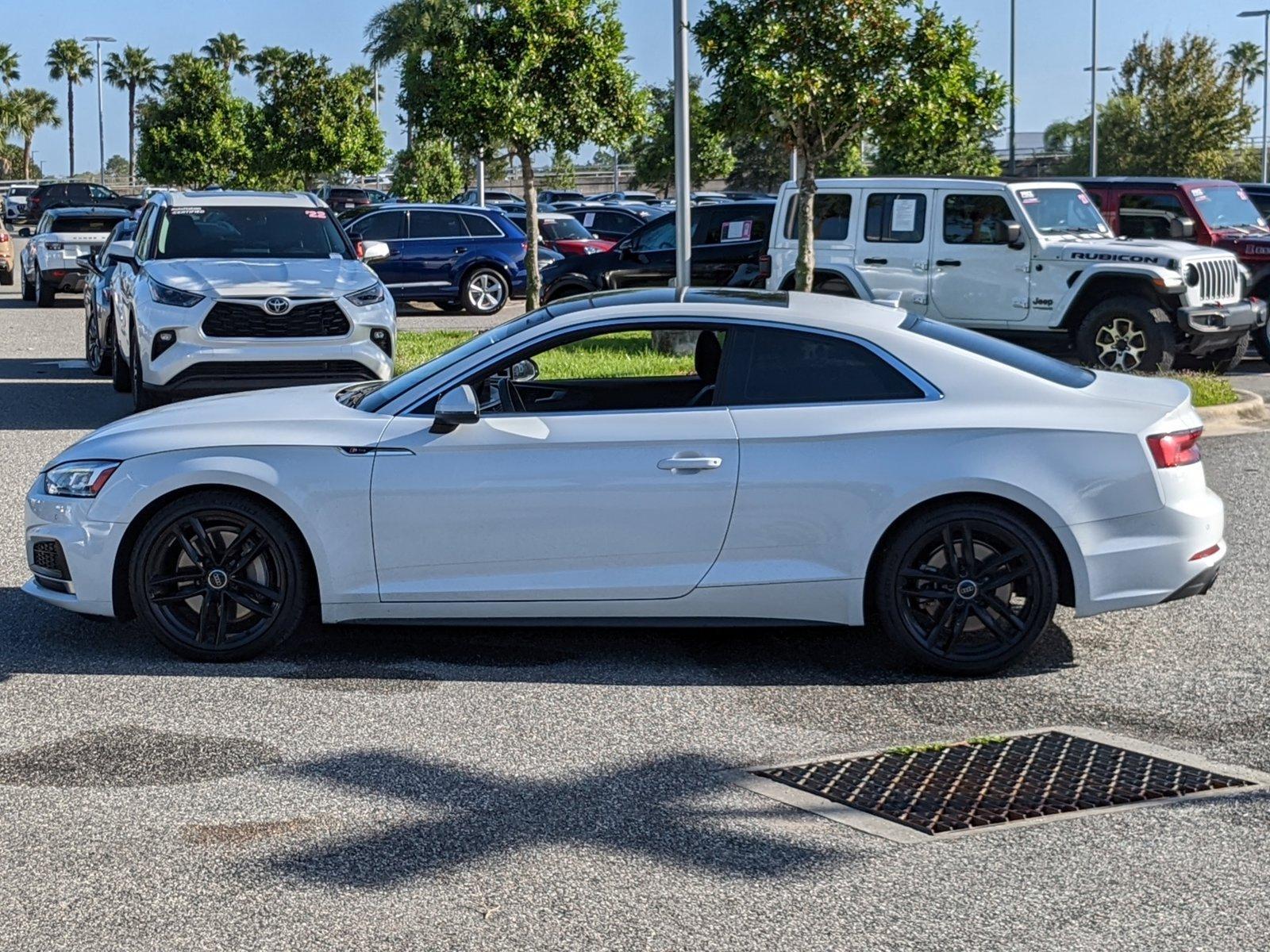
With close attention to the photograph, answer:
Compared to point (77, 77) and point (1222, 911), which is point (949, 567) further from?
point (77, 77)

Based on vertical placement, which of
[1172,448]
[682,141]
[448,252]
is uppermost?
[682,141]

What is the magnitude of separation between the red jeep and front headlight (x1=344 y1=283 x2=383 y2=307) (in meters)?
8.12

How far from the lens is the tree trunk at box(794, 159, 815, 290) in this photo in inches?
674

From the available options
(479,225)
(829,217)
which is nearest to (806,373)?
(829,217)

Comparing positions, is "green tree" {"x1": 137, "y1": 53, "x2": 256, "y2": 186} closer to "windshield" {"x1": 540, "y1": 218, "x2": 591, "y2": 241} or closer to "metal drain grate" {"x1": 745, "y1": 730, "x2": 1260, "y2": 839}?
"windshield" {"x1": 540, "y1": 218, "x2": 591, "y2": 241}

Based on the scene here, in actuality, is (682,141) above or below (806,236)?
above

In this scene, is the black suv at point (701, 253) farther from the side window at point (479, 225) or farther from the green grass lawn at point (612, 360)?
the green grass lawn at point (612, 360)

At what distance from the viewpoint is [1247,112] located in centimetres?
5641

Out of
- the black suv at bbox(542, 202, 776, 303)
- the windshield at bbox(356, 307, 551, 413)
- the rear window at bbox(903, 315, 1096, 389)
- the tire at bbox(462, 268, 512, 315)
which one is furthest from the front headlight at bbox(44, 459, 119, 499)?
the tire at bbox(462, 268, 512, 315)

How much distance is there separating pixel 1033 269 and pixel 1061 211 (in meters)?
0.80

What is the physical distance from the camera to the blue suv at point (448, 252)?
83.5ft

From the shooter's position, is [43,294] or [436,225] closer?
[436,225]

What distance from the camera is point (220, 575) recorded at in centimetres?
658

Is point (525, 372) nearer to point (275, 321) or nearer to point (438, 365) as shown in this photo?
point (438, 365)
